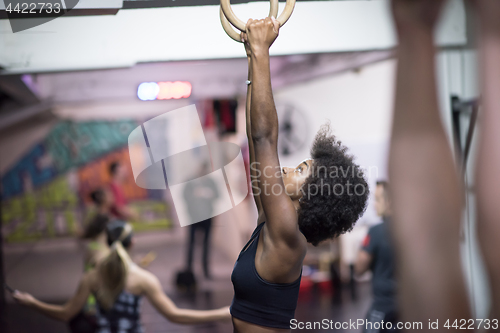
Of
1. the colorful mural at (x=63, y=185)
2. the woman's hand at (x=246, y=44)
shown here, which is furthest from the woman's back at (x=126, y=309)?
the colorful mural at (x=63, y=185)

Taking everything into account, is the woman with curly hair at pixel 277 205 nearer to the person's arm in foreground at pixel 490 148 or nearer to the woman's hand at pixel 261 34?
the woman's hand at pixel 261 34

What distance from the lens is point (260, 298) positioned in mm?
1097

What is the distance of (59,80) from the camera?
593 cm

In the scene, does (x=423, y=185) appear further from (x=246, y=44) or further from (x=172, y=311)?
(x=172, y=311)

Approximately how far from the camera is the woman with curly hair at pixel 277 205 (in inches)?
31.9

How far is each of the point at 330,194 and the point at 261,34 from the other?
574 mm

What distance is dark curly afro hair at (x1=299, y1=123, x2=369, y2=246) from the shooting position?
1.17 metres

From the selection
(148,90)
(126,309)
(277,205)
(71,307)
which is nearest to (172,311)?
(126,309)

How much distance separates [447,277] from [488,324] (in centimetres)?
9

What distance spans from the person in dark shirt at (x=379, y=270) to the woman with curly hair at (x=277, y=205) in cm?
78

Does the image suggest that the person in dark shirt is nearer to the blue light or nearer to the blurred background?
the blurred background

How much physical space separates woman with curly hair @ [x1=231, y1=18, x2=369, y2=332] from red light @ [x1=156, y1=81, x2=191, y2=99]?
443 centimetres

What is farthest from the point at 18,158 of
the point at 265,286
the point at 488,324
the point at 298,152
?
the point at 488,324

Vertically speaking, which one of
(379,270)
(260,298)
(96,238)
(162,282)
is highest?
(260,298)
